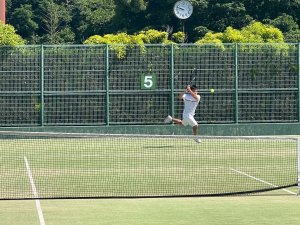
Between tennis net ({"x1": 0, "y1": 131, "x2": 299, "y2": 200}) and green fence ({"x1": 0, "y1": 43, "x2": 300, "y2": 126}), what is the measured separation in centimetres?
356

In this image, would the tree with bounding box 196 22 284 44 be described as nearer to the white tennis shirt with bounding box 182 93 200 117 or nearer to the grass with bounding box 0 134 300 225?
the grass with bounding box 0 134 300 225

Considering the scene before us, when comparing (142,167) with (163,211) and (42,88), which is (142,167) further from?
(42,88)

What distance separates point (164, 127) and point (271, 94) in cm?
341

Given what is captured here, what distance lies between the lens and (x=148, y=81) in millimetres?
30984

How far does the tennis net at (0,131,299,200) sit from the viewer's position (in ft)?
50.1

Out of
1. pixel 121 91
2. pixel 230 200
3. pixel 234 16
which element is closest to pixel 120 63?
pixel 121 91

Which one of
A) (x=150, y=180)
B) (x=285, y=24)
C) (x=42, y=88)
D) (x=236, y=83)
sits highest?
(x=285, y=24)

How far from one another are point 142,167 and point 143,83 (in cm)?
1174

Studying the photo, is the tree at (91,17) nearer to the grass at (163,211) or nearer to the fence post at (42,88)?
the fence post at (42,88)

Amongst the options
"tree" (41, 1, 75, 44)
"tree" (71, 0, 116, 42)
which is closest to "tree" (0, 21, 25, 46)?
"tree" (41, 1, 75, 44)

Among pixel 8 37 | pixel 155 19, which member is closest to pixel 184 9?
pixel 155 19

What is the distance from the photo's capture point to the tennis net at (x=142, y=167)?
15273 mm

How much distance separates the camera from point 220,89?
103 feet

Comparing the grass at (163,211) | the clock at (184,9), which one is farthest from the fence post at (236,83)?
the clock at (184,9)
